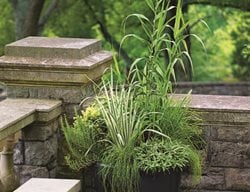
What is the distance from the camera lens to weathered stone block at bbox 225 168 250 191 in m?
4.25

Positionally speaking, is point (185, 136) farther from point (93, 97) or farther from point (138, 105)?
point (93, 97)

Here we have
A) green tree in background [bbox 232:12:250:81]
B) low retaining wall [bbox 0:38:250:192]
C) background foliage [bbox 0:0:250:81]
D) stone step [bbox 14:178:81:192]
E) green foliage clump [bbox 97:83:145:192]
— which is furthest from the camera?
green tree in background [bbox 232:12:250:81]

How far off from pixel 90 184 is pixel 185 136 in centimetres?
79

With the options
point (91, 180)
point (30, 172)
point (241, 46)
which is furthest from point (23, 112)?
point (241, 46)

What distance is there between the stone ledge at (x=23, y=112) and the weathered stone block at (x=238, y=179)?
122 cm

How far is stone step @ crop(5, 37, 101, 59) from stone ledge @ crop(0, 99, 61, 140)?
0.32 metres

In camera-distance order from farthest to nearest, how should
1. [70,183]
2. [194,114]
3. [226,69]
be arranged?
[226,69]
[194,114]
[70,183]

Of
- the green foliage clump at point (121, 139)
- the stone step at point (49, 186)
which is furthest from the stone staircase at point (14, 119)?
the stone step at point (49, 186)

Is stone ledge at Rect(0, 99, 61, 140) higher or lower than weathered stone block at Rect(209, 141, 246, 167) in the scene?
higher

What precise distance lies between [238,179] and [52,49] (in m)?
1.51

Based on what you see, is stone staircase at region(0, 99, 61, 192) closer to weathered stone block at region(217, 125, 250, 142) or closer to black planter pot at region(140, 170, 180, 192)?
black planter pot at region(140, 170, 180, 192)

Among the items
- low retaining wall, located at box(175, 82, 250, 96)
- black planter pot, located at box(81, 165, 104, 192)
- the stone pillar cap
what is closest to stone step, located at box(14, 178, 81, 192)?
black planter pot, located at box(81, 165, 104, 192)

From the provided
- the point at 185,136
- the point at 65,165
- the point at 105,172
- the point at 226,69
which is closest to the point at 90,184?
the point at 65,165

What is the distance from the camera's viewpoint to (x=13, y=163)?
4.15 metres
